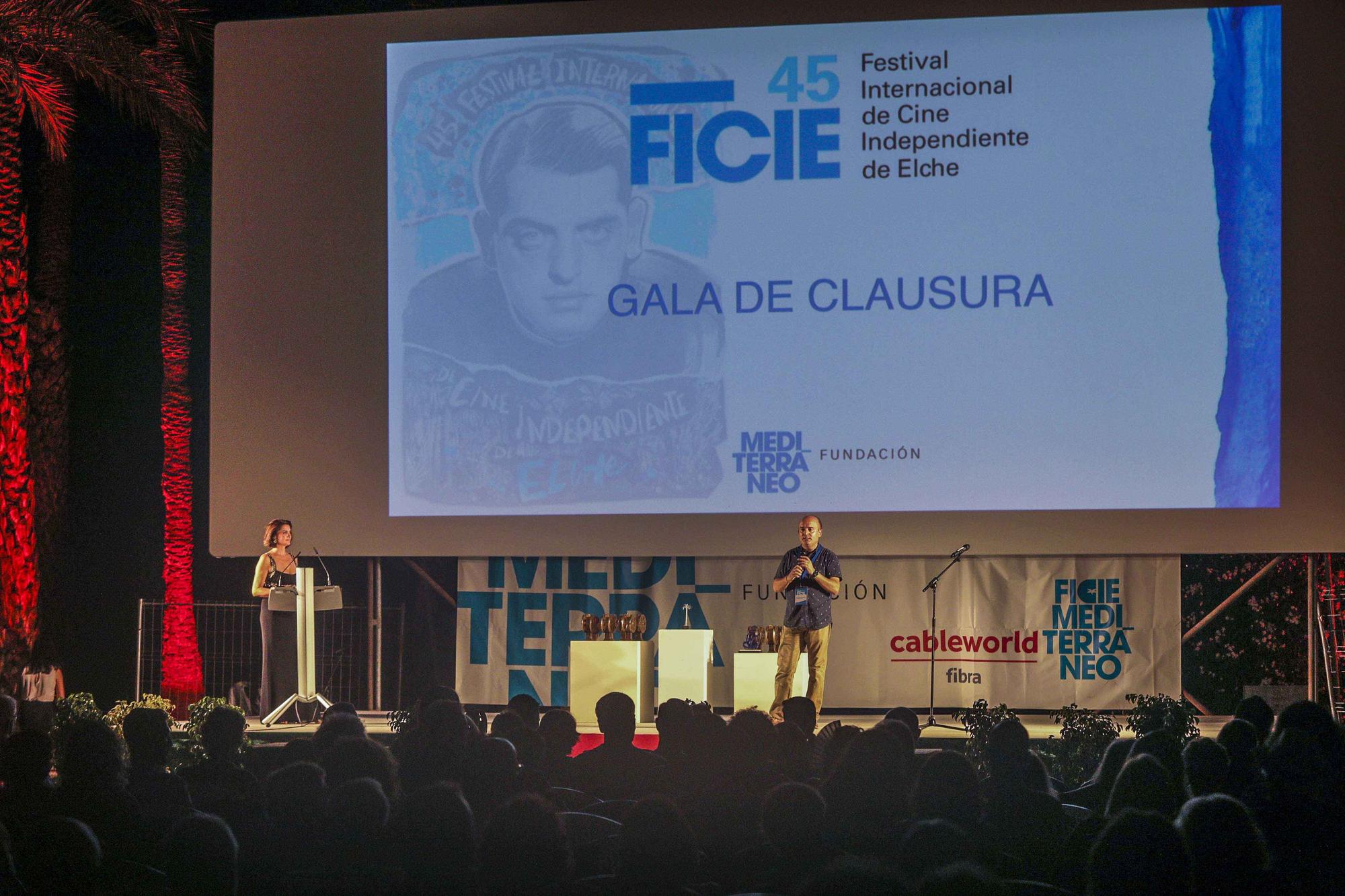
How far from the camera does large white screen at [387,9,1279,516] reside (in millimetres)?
7539

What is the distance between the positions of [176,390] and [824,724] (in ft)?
17.7

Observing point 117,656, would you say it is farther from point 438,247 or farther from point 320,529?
point 438,247

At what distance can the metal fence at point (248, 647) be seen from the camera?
9.52m

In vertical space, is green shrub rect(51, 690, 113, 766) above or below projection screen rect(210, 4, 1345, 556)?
below

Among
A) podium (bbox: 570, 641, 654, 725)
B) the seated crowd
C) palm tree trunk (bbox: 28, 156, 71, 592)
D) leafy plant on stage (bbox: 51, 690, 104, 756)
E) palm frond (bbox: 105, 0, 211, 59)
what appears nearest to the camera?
the seated crowd

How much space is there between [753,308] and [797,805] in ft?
18.7

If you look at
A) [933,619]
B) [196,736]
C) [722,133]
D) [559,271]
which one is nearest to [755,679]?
[933,619]

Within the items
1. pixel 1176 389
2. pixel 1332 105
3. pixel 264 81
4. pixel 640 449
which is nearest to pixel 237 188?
pixel 264 81

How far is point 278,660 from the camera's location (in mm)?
7590

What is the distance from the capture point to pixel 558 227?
805 centimetres

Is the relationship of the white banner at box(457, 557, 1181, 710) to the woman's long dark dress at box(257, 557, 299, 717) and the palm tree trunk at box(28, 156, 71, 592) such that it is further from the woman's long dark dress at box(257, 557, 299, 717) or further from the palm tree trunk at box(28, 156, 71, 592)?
the palm tree trunk at box(28, 156, 71, 592)

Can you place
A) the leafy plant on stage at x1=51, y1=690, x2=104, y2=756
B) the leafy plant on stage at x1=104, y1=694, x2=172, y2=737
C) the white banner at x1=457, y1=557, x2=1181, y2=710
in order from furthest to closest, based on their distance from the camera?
the white banner at x1=457, y1=557, x2=1181, y2=710
the leafy plant on stage at x1=104, y1=694, x2=172, y2=737
the leafy plant on stage at x1=51, y1=690, x2=104, y2=756

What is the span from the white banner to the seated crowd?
5.11 meters

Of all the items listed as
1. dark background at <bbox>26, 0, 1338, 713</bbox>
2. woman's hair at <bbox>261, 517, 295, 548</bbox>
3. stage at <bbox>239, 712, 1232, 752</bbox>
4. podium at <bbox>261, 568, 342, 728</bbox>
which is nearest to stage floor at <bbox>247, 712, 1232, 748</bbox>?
stage at <bbox>239, 712, 1232, 752</bbox>
